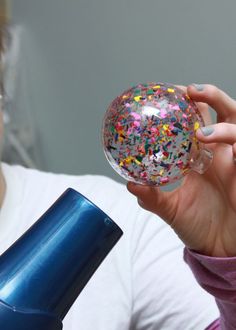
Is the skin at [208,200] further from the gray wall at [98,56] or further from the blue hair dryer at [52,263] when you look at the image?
the gray wall at [98,56]

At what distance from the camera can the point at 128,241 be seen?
0.66m

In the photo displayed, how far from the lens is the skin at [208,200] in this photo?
461 mm

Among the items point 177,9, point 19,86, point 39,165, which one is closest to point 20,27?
point 19,86

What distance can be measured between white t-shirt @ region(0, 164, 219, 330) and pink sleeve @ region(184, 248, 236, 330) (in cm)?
11

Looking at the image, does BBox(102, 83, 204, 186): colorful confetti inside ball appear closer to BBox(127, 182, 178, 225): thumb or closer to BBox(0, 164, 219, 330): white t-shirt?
BBox(127, 182, 178, 225): thumb

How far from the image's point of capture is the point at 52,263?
33 centimetres

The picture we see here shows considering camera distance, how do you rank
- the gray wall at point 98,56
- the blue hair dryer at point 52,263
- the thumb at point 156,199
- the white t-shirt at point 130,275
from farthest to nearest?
the gray wall at point 98,56
the white t-shirt at point 130,275
the thumb at point 156,199
the blue hair dryer at point 52,263

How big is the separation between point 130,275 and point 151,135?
0.32m

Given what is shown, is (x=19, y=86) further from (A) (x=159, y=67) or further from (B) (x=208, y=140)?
(B) (x=208, y=140)

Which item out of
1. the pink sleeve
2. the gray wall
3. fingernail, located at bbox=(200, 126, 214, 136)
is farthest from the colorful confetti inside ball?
the gray wall

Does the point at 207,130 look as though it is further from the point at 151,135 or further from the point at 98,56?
the point at 98,56

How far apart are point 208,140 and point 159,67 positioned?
69 centimetres

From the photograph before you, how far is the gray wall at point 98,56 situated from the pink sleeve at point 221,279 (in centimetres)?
56

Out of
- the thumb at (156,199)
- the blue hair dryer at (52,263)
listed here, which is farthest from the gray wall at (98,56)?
the blue hair dryer at (52,263)
